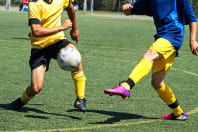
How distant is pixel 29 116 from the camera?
20.6 ft

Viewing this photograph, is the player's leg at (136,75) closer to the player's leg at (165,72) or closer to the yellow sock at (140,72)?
the yellow sock at (140,72)

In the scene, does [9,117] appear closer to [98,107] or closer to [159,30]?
[98,107]

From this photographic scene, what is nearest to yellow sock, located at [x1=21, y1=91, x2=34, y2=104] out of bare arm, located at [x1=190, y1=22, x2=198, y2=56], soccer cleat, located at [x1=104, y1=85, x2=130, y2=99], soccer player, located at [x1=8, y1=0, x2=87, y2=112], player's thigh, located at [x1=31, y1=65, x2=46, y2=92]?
soccer player, located at [x1=8, y1=0, x2=87, y2=112]

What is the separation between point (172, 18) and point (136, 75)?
3.43 ft

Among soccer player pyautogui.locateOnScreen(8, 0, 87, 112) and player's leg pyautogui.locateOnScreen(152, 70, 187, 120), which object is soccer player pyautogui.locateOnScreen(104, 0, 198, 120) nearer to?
player's leg pyautogui.locateOnScreen(152, 70, 187, 120)

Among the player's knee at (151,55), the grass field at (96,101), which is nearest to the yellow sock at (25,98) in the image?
the grass field at (96,101)

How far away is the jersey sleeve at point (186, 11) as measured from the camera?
19.9 ft

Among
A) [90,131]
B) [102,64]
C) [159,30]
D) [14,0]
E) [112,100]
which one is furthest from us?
[14,0]

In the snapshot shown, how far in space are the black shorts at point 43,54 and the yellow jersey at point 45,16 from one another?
0.18 ft

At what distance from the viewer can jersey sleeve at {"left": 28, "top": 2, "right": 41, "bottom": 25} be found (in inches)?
242

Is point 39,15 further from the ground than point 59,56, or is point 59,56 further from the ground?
point 39,15

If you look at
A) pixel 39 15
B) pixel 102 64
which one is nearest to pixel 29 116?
pixel 39 15

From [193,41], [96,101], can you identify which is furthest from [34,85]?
[193,41]

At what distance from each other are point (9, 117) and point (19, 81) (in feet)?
9.02
